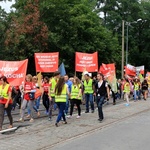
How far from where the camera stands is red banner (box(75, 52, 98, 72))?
1967 centimetres

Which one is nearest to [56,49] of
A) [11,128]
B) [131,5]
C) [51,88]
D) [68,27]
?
[68,27]

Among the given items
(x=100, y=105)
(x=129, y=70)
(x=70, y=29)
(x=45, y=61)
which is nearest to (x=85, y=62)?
(x=45, y=61)

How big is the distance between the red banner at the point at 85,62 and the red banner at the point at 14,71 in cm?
735

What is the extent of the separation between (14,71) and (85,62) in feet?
26.0

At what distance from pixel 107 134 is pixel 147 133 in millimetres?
1154

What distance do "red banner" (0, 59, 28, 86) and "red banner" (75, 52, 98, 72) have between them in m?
7.35

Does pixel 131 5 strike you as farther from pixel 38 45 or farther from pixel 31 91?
pixel 31 91

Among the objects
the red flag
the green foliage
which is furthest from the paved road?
the green foliage

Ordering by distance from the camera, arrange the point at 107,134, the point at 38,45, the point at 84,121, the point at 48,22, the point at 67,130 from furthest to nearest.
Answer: the point at 48,22 < the point at 38,45 < the point at 84,121 < the point at 67,130 < the point at 107,134

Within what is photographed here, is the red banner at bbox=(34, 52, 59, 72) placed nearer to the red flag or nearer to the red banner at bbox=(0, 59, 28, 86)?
the red banner at bbox=(0, 59, 28, 86)

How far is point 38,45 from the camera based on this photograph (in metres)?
30.1

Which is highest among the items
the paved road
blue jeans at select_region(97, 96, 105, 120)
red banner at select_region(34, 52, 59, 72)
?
red banner at select_region(34, 52, 59, 72)

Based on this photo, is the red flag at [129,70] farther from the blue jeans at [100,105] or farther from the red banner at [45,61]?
the blue jeans at [100,105]

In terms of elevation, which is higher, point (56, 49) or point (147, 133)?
point (56, 49)
